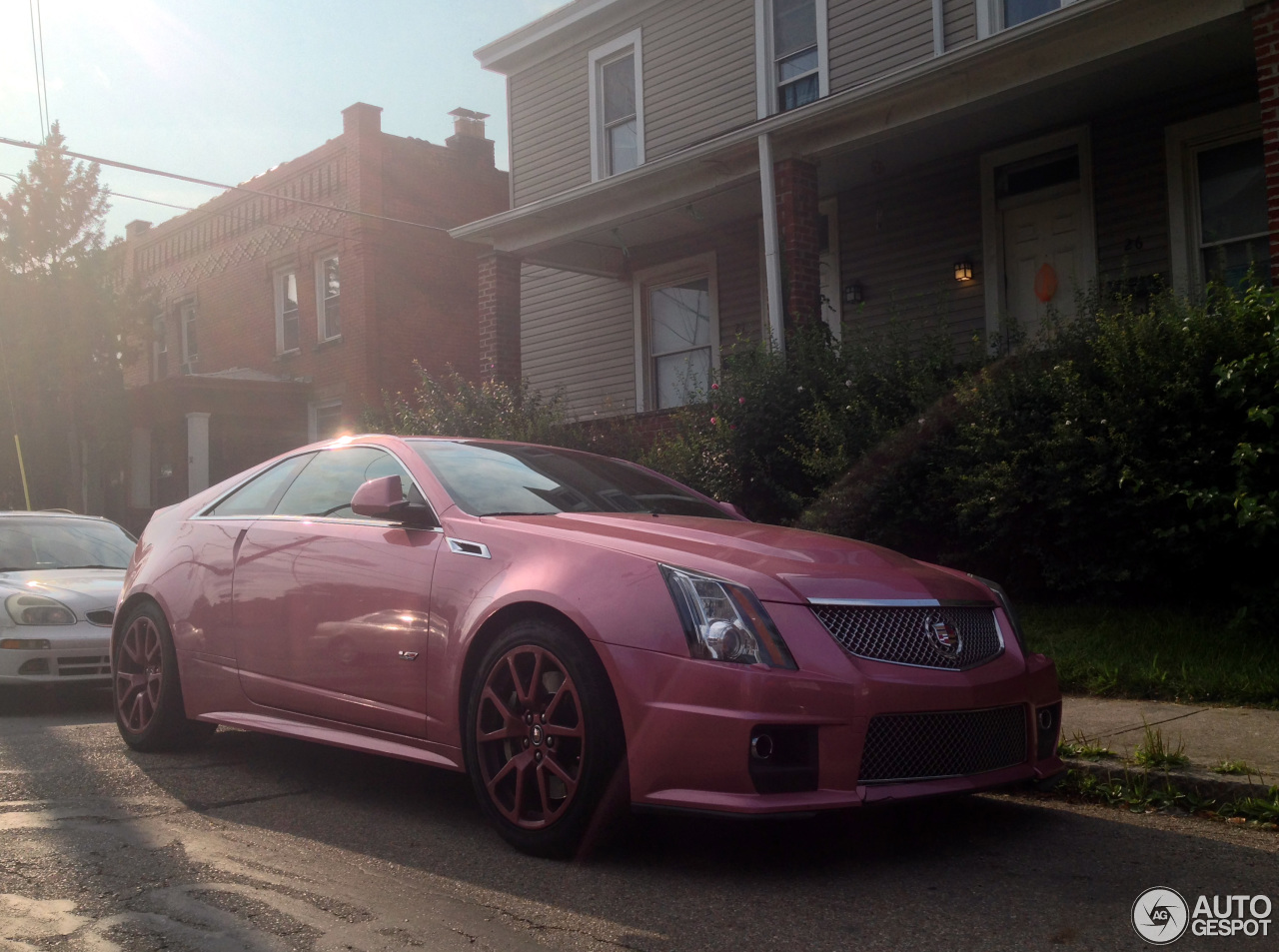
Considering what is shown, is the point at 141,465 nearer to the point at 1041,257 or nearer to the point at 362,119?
the point at 362,119

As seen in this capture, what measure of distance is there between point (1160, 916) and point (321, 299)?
21.8 metres

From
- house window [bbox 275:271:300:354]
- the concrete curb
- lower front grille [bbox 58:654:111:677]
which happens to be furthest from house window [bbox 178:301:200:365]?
the concrete curb

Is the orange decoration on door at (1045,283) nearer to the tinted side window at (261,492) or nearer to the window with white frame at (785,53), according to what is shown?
the window with white frame at (785,53)

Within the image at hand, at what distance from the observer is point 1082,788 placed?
4.81 m

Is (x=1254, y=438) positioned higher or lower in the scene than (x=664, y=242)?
lower

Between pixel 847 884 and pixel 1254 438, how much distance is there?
4819mm

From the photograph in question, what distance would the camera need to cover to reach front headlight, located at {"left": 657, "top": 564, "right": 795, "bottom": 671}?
359cm

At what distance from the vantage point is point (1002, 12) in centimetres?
1242

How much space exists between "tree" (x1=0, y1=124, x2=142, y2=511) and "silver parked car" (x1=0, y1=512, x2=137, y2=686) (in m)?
14.7

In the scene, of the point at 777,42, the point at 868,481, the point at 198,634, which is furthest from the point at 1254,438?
the point at 777,42

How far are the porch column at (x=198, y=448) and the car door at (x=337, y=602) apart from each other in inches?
683

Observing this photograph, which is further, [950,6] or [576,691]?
[950,6]

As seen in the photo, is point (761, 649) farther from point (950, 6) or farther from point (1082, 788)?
point (950, 6)

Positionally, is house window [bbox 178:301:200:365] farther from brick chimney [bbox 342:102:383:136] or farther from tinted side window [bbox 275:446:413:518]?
tinted side window [bbox 275:446:413:518]
